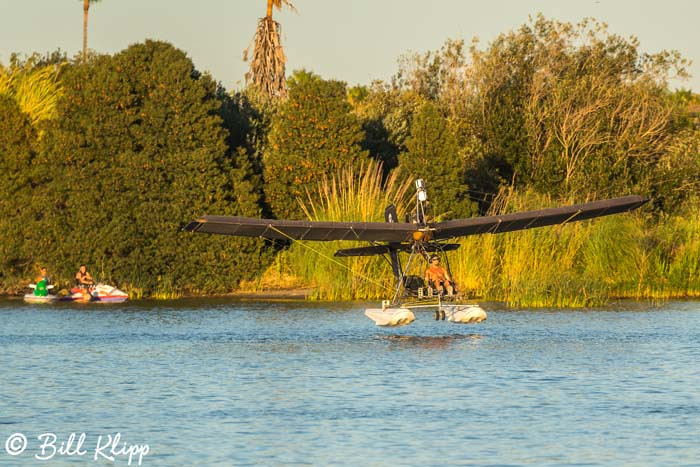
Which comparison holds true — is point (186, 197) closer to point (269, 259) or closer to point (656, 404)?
point (269, 259)

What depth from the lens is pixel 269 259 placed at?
36.6 m

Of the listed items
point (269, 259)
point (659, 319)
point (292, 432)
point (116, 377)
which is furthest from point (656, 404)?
point (269, 259)

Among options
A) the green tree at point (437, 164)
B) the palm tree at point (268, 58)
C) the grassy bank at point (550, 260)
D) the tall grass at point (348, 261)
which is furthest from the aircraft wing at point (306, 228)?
the palm tree at point (268, 58)

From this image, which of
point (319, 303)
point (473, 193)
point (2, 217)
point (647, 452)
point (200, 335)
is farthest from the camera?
point (473, 193)

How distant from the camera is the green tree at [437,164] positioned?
37594 mm

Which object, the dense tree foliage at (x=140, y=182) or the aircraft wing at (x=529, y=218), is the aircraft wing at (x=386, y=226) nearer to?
the aircraft wing at (x=529, y=218)

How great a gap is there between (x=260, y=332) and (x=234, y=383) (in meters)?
7.14

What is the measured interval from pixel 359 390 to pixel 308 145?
67.7ft

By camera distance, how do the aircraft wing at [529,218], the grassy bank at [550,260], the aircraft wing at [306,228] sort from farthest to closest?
the grassy bank at [550,260] → the aircraft wing at [529,218] → the aircraft wing at [306,228]

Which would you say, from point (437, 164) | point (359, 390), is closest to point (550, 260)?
point (437, 164)

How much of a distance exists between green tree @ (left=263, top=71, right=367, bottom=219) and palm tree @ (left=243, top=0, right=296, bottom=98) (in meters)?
15.7

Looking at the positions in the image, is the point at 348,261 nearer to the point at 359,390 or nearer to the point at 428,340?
the point at 428,340

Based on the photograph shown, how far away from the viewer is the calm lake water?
45.7 ft

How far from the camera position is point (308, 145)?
3803 cm
